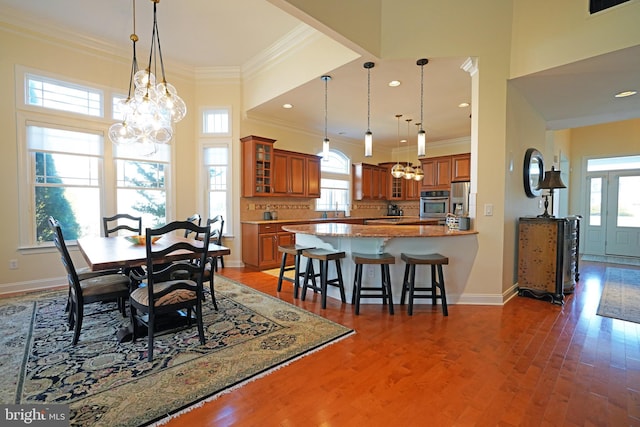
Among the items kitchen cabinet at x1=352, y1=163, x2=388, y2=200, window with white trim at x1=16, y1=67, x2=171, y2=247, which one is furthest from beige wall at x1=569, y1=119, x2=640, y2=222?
window with white trim at x1=16, y1=67, x2=171, y2=247

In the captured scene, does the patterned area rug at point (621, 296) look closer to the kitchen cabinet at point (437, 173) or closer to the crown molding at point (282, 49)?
the kitchen cabinet at point (437, 173)

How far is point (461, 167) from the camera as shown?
704 cm

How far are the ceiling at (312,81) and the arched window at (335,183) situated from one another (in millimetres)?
2140

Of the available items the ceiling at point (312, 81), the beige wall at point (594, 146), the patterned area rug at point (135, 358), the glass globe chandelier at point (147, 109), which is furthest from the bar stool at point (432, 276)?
the beige wall at point (594, 146)

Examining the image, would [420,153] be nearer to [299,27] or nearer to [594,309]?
[299,27]

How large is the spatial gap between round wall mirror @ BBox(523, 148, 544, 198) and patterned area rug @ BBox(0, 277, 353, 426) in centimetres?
335

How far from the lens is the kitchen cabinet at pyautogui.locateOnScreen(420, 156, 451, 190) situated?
7.29 m

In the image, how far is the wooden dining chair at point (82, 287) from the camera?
2.36 m

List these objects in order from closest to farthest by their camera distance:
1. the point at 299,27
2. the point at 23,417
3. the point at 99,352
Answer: the point at 23,417, the point at 99,352, the point at 299,27

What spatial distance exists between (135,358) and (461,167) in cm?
721

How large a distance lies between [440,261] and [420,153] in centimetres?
157

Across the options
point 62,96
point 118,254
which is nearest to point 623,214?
point 118,254

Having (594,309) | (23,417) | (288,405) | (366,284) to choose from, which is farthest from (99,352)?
(594,309)

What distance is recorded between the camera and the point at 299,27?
13.4 feet
